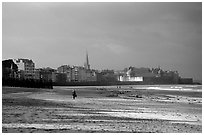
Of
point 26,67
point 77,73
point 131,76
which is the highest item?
point 26,67

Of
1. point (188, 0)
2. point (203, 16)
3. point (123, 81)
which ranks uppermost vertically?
point (188, 0)

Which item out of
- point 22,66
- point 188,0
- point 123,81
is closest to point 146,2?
point 188,0

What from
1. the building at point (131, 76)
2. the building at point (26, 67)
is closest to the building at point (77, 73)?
the building at point (131, 76)

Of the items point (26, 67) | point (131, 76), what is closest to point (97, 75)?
point (131, 76)

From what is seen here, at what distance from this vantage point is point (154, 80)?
301 feet

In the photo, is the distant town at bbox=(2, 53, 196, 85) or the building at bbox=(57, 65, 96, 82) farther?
the building at bbox=(57, 65, 96, 82)

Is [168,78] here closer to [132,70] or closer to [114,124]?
[132,70]

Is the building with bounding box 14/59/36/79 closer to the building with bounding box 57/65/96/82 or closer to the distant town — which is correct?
the distant town

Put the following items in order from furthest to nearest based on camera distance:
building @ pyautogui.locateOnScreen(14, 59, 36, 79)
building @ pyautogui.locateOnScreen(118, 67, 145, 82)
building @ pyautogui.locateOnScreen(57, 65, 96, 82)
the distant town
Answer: building @ pyautogui.locateOnScreen(118, 67, 145, 82) → building @ pyautogui.locateOnScreen(57, 65, 96, 82) → the distant town → building @ pyautogui.locateOnScreen(14, 59, 36, 79)

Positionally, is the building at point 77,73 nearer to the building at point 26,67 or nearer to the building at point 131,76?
the building at point 131,76

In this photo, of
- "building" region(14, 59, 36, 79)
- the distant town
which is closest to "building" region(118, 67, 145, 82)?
the distant town

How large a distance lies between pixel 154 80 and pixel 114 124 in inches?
3432

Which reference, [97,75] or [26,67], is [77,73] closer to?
[97,75]

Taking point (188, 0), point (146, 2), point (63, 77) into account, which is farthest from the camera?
point (63, 77)
